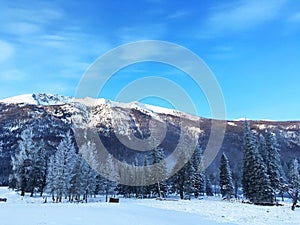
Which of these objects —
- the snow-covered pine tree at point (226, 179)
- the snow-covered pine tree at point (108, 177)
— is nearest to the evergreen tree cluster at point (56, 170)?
the snow-covered pine tree at point (108, 177)

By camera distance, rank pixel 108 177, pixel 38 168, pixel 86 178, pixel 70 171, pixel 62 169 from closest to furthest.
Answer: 1. pixel 62 169
2. pixel 70 171
3. pixel 86 178
4. pixel 38 168
5. pixel 108 177

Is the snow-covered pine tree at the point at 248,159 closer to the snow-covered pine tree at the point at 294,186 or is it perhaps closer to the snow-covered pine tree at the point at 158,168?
the snow-covered pine tree at the point at 294,186

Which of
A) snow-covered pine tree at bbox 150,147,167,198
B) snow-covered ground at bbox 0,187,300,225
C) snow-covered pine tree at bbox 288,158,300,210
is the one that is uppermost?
snow-covered pine tree at bbox 150,147,167,198

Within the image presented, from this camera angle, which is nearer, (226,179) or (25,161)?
(25,161)

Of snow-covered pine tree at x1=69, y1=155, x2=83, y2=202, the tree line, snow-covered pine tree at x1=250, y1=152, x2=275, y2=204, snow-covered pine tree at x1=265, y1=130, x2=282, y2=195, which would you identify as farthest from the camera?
snow-covered pine tree at x1=69, y1=155, x2=83, y2=202

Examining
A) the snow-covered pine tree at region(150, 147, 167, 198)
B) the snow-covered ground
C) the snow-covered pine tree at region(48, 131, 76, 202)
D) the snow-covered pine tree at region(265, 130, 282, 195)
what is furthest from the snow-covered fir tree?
the snow-covered pine tree at region(265, 130, 282, 195)

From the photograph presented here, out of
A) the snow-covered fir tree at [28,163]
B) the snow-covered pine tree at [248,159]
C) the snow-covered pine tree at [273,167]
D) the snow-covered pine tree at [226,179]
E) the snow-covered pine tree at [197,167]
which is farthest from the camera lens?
the snow-covered pine tree at [226,179]

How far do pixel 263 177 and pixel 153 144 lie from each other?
23.6 meters

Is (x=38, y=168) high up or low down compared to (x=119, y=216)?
up

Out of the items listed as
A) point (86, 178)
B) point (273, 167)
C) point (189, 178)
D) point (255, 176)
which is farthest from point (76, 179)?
point (273, 167)

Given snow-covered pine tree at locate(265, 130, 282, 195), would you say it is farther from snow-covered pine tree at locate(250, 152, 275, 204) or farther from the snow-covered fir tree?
the snow-covered fir tree

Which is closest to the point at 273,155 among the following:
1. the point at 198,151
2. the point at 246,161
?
the point at 246,161

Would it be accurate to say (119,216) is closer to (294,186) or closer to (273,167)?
(294,186)

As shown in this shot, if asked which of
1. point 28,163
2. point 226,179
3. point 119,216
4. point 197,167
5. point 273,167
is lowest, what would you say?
point 119,216
